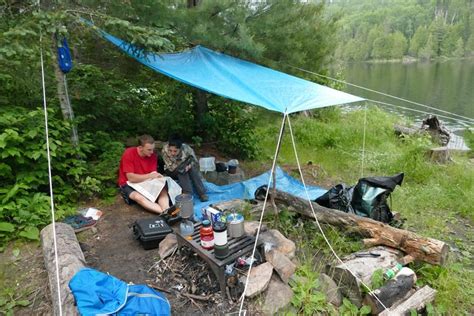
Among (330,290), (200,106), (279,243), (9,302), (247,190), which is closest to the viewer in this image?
(9,302)

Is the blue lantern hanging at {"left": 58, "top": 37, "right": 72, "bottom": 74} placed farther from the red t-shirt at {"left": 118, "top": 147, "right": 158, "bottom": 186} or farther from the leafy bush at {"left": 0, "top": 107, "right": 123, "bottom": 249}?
the red t-shirt at {"left": 118, "top": 147, "right": 158, "bottom": 186}

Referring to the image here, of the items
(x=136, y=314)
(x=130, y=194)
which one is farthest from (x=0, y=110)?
(x=136, y=314)

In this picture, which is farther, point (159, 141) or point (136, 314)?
point (159, 141)

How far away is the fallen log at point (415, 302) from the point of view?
6.32 feet

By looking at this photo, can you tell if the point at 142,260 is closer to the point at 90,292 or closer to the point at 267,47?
the point at 90,292

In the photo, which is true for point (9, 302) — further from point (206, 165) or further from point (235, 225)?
point (206, 165)

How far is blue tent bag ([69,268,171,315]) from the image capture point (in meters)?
1.64

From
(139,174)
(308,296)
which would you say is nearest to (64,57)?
(139,174)

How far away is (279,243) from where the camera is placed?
2.34 meters

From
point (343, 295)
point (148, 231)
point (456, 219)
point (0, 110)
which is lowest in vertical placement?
point (456, 219)

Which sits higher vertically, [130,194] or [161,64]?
[161,64]

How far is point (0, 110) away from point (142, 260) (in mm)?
1841

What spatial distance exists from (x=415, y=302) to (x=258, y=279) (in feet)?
3.26

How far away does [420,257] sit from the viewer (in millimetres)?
2307
